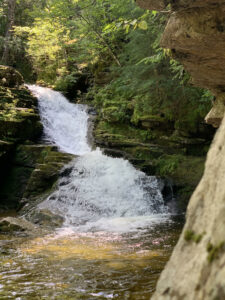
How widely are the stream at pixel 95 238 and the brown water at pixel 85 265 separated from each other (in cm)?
1

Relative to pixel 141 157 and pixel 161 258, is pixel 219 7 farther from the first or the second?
pixel 141 157

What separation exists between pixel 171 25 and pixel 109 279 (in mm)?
3747

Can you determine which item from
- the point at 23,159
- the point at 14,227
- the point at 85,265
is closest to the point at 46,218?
the point at 14,227

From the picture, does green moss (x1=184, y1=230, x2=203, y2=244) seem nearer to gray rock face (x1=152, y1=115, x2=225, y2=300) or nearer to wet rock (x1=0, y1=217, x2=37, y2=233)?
gray rock face (x1=152, y1=115, x2=225, y2=300)

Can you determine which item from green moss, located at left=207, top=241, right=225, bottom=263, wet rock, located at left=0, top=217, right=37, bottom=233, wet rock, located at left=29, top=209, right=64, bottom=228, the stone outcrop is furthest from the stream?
the stone outcrop

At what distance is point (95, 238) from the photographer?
22.3 ft

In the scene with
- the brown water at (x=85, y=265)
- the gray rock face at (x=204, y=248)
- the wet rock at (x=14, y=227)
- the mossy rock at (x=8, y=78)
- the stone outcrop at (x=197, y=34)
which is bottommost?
the wet rock at (x=14, y=227)

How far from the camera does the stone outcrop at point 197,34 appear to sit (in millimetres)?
3937

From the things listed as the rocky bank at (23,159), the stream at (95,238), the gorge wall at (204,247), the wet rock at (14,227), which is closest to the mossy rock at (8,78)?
the rocky bank at (23,159)

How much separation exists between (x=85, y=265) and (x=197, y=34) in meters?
3.87

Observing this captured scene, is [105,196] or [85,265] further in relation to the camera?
[105,196]

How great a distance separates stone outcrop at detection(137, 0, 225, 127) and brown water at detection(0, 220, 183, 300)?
3.42 m

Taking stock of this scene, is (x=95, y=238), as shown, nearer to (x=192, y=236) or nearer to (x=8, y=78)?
(x=192, y=236)

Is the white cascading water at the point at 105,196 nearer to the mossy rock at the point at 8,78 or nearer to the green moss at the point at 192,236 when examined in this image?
the green moss at the point at 192,236
